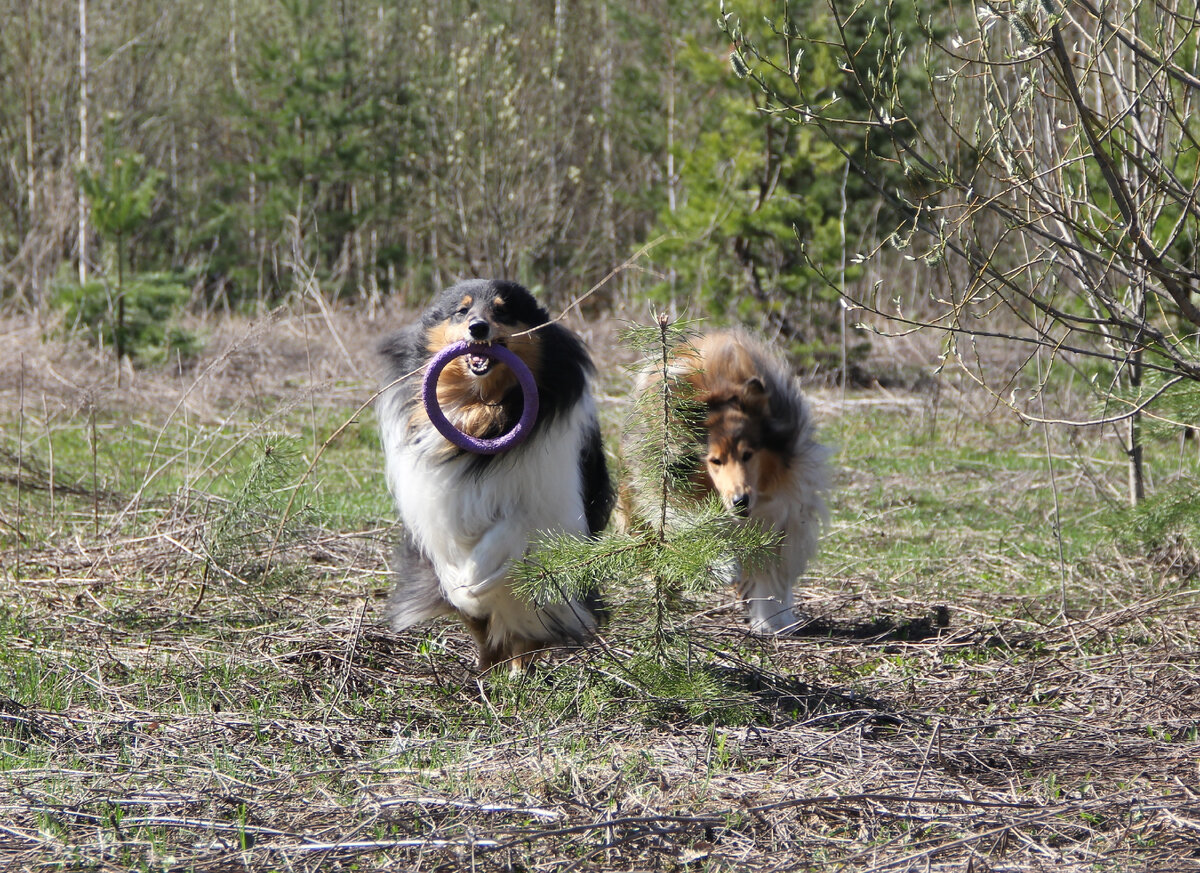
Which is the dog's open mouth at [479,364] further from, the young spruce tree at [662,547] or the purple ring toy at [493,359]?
the young spruce tree at [662,547]

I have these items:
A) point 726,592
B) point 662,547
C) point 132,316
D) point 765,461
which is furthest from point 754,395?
point 132,316

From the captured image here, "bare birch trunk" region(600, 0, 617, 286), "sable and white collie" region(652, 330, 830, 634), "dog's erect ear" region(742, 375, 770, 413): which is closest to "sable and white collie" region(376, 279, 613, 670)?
"sable and white collie" region(652, 330, 830, 634)

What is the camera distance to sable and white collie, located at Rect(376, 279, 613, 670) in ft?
14.3

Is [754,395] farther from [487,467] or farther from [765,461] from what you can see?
[487,467]

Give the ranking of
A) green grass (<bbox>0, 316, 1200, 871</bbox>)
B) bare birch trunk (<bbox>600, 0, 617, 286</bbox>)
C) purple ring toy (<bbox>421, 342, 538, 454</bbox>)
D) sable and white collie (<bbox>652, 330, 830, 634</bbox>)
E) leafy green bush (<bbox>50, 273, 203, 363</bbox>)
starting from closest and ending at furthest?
1. green grass (<bbox>0, 316, 1200, 871</bbox>)
2. purple ring toy (<bbox>421, 342, 538, 454</bbox>)
3. sable and white collie (<bbox>652, 330, 830, 634</bbox>)
4. leafy green bush (<bbox>50, 273, 203, 363</bbox>)
5. bare birch trunk (<bbox>600, 0, 617, 286</bbox>)

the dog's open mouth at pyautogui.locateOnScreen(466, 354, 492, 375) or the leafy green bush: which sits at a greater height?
the dog's open mouth at pyautogui.locateOnScreen(466, 354, 492, 375)

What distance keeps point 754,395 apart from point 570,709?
6.88 ft

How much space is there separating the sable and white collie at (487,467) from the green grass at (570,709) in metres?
0.23

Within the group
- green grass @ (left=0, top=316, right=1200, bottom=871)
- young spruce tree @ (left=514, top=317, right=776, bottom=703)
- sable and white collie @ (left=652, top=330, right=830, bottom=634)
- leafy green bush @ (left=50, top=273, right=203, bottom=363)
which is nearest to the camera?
green grass @ (left=0, top=316, right=1200, bottom=871)

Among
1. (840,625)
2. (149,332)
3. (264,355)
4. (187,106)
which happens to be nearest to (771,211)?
(264,355)

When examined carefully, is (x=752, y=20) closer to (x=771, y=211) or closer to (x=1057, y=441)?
(x=771, y=211)

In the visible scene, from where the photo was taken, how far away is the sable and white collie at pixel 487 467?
14.3 ft

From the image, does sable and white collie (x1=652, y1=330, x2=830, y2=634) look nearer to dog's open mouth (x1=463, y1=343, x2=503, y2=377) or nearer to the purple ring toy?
the purple ring toy

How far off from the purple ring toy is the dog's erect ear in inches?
57.7
